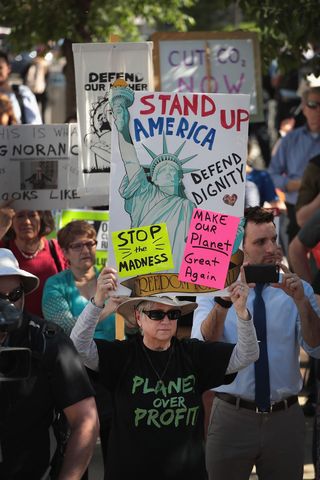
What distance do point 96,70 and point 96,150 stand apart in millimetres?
631

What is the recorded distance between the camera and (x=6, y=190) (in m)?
8.36

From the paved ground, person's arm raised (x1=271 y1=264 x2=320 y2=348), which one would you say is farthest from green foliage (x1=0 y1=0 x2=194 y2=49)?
person's arm raised (x1=271 y1=264 x2=320 y2=348)

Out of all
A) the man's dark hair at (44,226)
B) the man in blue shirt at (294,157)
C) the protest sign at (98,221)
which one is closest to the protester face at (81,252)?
the man's dark hair at (44,226)

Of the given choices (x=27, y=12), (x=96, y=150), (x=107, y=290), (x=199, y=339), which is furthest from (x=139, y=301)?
(x=27, y=12)

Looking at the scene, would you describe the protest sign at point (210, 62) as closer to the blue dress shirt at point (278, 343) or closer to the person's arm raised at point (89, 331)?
A: the blue dress shirt at point (278, 343)

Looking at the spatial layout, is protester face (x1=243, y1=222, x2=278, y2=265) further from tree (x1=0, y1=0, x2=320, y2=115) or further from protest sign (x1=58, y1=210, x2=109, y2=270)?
tree (x1=0, y1=0, x2=320, y2=115)

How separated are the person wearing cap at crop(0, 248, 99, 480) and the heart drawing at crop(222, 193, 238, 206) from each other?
146 centimetres

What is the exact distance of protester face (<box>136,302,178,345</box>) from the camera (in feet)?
17.9

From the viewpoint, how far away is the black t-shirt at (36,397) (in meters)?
4.63

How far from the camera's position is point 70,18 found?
497 inches

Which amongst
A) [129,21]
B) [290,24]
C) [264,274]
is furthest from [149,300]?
[129,21]

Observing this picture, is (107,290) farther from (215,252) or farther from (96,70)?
(96,70)

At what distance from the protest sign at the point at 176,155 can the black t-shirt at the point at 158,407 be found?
0.64 metres

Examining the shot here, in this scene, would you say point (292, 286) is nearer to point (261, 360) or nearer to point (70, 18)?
point (261, 360)
